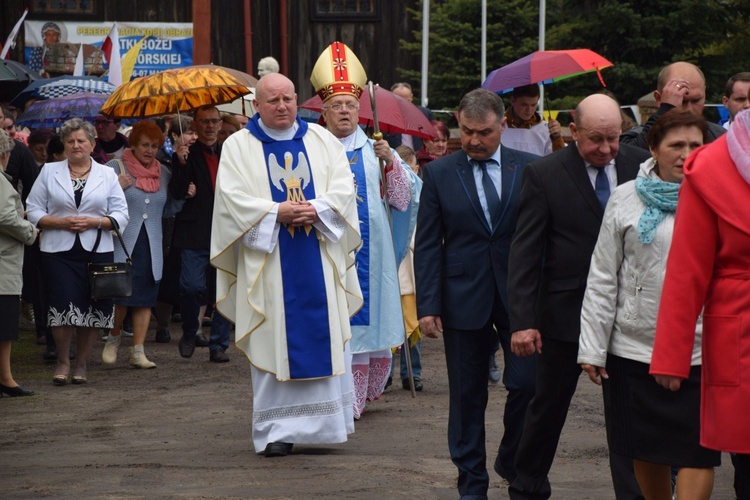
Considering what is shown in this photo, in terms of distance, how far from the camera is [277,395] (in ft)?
26.2

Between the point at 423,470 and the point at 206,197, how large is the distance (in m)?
5.08

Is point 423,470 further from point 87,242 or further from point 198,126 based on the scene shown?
point 198,126

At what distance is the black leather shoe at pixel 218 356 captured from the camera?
1177 cm

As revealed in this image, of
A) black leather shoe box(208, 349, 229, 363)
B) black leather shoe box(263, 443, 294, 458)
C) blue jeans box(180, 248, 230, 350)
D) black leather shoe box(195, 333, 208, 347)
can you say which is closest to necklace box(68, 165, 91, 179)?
blue jeans box(180, 248, 230, 350)

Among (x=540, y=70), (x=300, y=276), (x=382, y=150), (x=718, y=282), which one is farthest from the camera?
(x=540, y=70)

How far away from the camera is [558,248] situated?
20.0 feet

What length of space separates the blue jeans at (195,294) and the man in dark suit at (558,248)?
5.95 meters

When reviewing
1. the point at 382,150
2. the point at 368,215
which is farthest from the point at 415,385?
the point at 382,150

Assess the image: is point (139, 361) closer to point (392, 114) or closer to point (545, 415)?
point (392, 114)

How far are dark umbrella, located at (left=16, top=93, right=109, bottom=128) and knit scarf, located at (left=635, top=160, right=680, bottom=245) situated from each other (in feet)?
28.2

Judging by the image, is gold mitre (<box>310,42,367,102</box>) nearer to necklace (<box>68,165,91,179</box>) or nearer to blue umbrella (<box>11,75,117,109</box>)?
necklace (<box>68,165,91,179</box>)

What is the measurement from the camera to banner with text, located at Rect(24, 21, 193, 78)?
20344 mm

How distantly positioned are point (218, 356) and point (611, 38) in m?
9.56

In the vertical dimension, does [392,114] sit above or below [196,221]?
above
